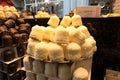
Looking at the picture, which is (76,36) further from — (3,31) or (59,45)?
(3,31)

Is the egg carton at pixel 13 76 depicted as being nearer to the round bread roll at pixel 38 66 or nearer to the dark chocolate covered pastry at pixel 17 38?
the dark chocolate covered pastry at pixel 17 38

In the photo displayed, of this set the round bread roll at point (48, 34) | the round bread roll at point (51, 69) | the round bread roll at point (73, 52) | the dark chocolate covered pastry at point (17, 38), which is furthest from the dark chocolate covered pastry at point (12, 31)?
the round bread roll at point (73, 52)

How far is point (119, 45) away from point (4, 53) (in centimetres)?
161

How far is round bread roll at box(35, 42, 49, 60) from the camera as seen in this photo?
1.31m

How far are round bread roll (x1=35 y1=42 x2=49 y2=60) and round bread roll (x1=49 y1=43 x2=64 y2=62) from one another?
5cm

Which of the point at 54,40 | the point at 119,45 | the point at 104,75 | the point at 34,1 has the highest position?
the point at 34,1

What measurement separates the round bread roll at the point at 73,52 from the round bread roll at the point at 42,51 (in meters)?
0.18

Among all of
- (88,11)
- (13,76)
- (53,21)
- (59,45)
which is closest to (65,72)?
(59,45)

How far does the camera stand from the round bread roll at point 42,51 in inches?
51.5

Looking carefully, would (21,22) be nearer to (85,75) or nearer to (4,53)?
(4,53)

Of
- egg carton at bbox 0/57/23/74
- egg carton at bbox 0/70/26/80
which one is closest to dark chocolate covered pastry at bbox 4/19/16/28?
egg carton at bbox 0/57/23/74

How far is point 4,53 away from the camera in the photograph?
2.37 metres

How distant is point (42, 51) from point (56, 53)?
0.13 m

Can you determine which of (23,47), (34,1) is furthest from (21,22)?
(34,1)
